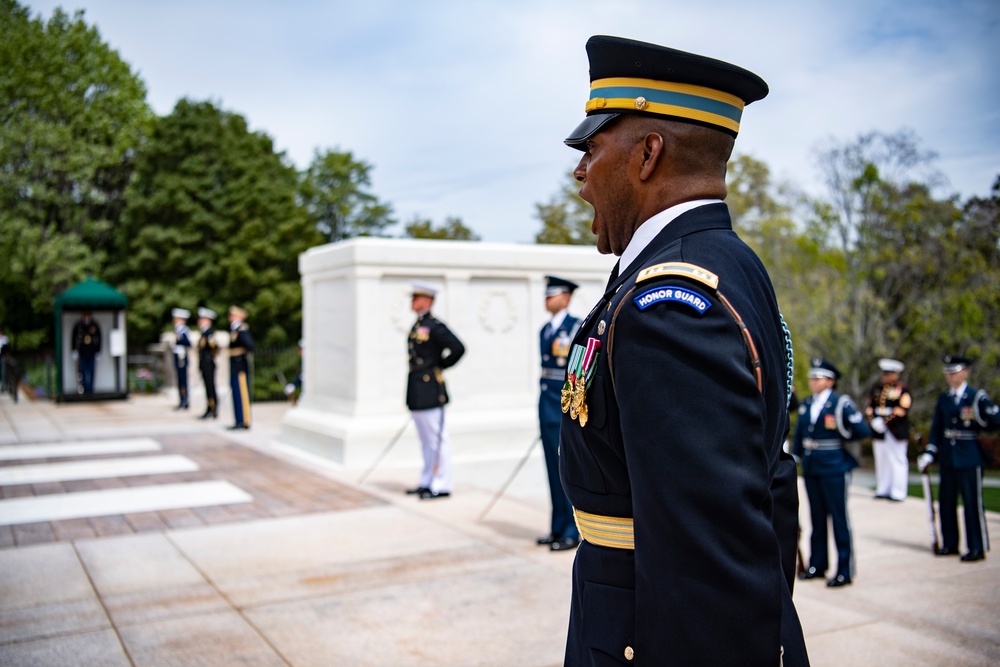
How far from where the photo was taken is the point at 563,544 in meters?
6.27

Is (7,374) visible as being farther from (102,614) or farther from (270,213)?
(102,614)

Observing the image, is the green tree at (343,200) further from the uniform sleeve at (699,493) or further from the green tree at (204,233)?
the uniform sleeve at (699,493)

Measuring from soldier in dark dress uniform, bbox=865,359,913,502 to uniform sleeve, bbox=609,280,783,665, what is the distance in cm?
956

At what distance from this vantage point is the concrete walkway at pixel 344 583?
435 centimetres

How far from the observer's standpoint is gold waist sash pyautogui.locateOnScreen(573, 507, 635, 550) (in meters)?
1.65

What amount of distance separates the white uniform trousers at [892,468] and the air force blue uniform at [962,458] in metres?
2.80

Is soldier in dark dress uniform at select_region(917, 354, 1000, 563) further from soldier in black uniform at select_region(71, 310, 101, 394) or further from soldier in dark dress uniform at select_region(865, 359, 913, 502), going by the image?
soldier in black uniform at select_region(71, 310, 101, 394)

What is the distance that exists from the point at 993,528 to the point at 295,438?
7760 mm

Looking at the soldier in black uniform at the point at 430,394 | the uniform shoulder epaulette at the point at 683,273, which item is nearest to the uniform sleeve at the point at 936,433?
the soldier in black uniform at the point at 430,394

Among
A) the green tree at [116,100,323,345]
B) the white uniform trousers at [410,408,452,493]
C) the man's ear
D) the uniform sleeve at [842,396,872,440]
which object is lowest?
the white uniform trousers at [410,408,452,493]

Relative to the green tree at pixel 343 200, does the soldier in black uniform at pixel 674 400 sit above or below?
below

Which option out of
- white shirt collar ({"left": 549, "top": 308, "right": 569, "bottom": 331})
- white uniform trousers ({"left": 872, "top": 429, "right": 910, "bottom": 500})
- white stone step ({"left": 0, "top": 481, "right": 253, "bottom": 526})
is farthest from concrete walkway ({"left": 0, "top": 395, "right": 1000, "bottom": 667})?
white shirt collar ({"left": 549, "top": 308, "right": 569, "bottom": 331})

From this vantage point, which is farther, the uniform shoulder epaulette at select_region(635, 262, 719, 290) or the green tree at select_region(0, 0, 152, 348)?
the green tree at select_region(0, 0, 152, 348)

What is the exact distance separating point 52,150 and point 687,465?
33.8 m
